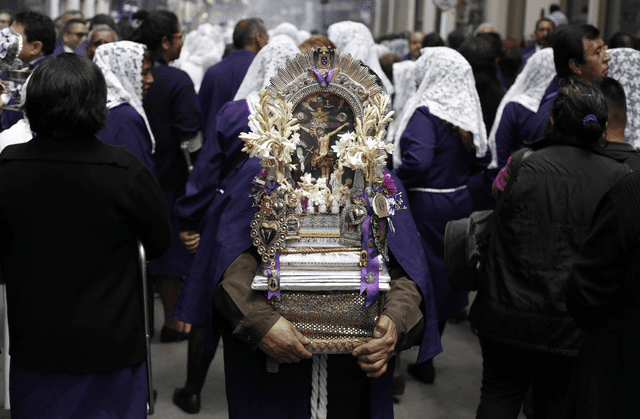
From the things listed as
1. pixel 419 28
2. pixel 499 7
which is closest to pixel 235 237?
pixel 499 7

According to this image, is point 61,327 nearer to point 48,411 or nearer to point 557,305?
point 48,411

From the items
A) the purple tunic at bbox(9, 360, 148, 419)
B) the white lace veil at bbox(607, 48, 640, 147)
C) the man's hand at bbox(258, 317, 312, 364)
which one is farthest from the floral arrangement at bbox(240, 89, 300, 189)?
the white lace veil at bbox(607, 48, 640, 147)

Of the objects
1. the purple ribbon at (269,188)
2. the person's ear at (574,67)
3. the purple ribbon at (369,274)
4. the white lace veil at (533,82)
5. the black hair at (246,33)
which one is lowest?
the purple ribbon at (369,274)

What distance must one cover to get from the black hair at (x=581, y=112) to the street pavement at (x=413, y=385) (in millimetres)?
1838

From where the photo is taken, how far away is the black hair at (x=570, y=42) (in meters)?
3.76

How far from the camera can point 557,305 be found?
2604mm

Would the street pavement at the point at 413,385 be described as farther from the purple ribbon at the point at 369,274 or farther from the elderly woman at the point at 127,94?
the purple ribbon at the point at 369,274

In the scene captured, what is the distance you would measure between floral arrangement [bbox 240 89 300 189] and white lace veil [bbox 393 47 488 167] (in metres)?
1.98

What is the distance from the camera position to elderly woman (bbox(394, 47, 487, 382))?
394 cm

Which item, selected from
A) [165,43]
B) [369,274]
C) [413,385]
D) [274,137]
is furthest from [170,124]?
[369,274]

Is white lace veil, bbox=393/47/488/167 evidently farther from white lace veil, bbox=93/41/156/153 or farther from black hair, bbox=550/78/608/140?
white lace veil, bbox=93/41/156/153

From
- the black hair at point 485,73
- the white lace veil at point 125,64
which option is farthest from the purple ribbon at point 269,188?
the black hair at point 485,73

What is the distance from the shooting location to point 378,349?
2.04 m

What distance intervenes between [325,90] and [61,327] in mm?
1093
